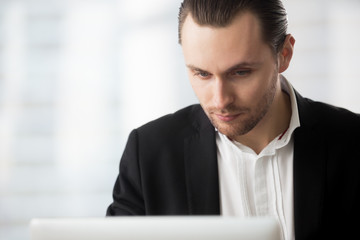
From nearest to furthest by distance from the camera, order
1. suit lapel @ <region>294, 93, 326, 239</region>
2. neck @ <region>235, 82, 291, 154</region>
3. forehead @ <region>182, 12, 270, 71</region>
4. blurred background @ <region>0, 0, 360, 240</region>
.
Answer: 1. forehead @ <region>182, 12, 270, 71</region>
2. suit lapel @ <region>294, 93, 326, 239</region>
3. neck @ <region>235, 82, 291, 154</region>
4. blurred background @ <region>0, 0, 360, 240</region>

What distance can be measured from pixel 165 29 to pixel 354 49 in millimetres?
1297

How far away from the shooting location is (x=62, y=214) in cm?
373

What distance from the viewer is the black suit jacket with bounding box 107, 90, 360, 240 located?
1.86 metres

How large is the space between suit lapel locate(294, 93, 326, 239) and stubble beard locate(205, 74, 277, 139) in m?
0.21

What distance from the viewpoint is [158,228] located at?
1084 millimetres

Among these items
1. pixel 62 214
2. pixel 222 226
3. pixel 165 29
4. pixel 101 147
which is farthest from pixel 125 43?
pixel 222 226

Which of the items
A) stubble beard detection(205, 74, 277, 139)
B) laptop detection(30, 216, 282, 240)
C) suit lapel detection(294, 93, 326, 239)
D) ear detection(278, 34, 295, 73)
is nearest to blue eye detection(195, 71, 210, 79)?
stubble beard detection(205, 74, 277, 139)

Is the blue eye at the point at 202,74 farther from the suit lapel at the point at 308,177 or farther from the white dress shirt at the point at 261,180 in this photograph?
the suit lapel at the point at 308,177

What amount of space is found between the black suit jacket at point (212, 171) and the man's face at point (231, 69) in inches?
10.0

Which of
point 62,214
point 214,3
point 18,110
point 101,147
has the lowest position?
point 62,214

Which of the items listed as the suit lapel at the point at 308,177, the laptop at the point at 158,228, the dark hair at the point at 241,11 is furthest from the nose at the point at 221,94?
the laptop at the point at 158,228

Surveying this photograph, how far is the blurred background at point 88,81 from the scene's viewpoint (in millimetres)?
3492

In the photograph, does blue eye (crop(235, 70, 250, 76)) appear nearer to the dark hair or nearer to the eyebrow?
the eyebrow

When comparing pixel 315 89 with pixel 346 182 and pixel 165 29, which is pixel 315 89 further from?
pixel 346 182
